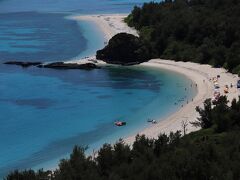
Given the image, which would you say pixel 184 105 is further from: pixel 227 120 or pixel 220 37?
pixel 220 37

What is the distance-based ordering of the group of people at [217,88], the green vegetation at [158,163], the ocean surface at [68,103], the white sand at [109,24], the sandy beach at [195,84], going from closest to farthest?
the green vegetation at [158,163] < the ocean surface at [68,103] < the sandy beach at [195,84] < the group of people at [217,88] < the white sand at [109,24]

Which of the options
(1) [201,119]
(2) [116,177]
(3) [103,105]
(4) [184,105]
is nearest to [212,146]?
(2) [116,177]

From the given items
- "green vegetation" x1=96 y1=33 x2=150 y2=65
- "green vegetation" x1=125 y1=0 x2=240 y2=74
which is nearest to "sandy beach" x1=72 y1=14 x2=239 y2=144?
"green vegetation" x1=96 y1=33 x2=150 y2=65

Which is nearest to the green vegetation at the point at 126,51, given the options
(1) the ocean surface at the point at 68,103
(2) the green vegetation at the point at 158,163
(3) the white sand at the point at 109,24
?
(1) the ocean surface at the point at 68,103

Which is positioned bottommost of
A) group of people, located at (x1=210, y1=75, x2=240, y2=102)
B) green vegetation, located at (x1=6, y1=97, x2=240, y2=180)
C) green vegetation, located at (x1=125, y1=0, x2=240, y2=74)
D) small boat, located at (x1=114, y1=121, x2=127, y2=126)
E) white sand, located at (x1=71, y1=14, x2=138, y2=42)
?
white sand, located at (x1=71, y1=14, x2=138, y2=42)

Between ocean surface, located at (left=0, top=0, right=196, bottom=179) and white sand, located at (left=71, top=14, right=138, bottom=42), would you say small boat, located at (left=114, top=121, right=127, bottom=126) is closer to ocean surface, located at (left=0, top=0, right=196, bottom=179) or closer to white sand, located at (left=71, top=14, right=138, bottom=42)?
ocean surface, located at (left=0, top=0, right=196, bottom=179)

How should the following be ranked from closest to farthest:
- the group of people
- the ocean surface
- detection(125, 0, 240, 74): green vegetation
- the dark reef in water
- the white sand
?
the ocean surface < the group of people < detection(125, 0, 240, 74): green vegetation < the dark reef in water < the white sand

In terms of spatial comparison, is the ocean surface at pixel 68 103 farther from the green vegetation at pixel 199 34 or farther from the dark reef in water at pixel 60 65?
the green vegetation at pixel 199 34
